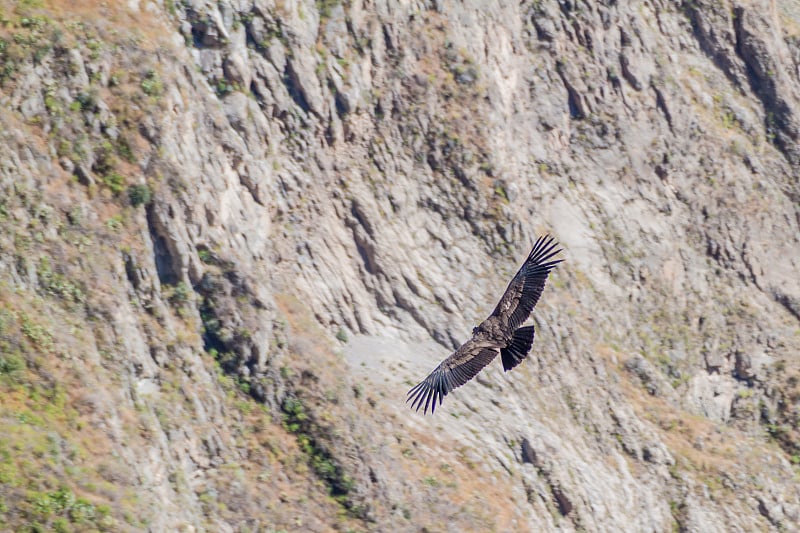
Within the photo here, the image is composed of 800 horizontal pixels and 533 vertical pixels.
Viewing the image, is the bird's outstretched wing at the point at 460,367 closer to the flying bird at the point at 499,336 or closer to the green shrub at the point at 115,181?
the flying bird at the point at 499,336

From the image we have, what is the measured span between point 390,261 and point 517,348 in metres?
16.4

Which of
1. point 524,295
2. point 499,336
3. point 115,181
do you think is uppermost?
point 524,295

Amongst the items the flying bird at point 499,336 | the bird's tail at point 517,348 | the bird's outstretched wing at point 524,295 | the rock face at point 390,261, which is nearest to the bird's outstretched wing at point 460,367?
the flying bird at point 499,336

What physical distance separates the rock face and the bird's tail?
9.72 m

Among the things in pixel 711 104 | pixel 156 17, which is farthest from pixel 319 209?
pixel 711 104

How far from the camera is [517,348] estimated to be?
86.4 ft

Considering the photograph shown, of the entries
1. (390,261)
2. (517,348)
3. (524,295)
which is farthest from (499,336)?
(390,261)

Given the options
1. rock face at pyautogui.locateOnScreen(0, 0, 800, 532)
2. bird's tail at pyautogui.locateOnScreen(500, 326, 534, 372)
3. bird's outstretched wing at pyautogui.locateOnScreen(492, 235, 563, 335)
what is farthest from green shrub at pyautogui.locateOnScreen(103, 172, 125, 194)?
bird's tail at pyautogui.locateOnScreen(500, 326, 534, 372)

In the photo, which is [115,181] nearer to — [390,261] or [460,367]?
[390,261]

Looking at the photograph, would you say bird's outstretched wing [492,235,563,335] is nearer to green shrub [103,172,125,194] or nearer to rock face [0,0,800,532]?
rock face [0,0,800,532]

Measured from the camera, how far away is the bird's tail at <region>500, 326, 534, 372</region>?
2609 cm

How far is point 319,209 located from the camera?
41.7m

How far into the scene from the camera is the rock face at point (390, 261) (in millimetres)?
32812

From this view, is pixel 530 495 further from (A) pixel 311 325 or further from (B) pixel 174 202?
(B) pixel 174 202
